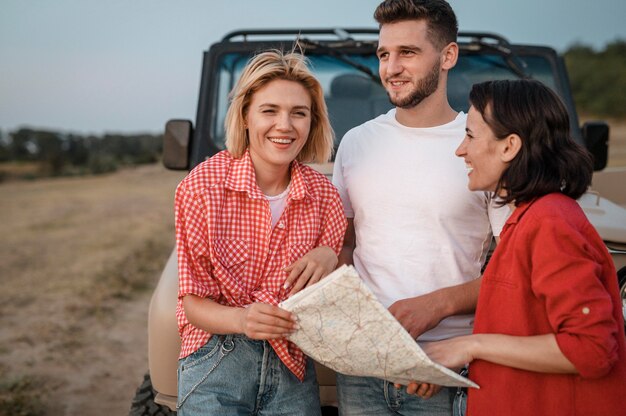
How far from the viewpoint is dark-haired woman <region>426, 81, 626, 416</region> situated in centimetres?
125

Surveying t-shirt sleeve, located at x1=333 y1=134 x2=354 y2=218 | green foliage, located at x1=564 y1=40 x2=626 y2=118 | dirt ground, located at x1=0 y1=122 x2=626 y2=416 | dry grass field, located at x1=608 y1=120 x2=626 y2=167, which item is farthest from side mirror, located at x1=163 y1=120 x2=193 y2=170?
green foliage, located at x1=564 y1=40 x2=626 y2=118

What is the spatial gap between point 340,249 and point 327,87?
1.53m

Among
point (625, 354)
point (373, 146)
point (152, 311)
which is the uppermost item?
point (373, 146)

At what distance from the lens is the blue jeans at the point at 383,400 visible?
172cm

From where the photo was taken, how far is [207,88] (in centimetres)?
318

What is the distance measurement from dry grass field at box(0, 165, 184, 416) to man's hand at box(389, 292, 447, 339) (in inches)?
98.1

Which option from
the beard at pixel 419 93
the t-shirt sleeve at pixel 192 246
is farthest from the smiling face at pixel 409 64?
the t-shirt sleeve at pixel 192 246

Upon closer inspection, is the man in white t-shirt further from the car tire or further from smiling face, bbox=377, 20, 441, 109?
the car tire

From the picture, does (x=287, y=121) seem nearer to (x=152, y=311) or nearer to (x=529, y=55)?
(x=152, y=311)

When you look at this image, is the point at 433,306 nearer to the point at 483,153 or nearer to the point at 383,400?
the point at 383,400

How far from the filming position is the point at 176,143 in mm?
2898

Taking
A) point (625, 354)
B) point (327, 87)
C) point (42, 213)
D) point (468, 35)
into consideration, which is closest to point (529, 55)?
point (468, 35)

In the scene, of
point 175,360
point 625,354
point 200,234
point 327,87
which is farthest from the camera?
point 327,87

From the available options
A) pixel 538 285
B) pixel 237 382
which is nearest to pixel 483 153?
pixel 538 285
